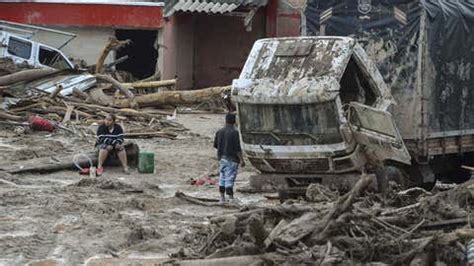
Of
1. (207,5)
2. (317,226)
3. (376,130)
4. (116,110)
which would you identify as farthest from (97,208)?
(207,5)

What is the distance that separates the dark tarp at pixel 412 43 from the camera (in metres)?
13.2

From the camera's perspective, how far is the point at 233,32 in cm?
3228

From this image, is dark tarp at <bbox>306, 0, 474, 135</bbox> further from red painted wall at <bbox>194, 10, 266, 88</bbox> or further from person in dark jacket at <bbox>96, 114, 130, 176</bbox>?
red painted wall at <bbox>194, 10, 266, 88</bbox>

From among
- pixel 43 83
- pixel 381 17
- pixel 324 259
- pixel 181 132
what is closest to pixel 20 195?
pixel 381 17

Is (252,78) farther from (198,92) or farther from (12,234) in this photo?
(198,92)

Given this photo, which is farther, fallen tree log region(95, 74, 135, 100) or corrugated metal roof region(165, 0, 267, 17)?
corrugated metal roof region(165, 0, 267, 17)

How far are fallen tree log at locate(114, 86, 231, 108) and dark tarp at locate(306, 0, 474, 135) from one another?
10.2 meters

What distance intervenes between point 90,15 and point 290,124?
60.7ft

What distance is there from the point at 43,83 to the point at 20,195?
10940 mm

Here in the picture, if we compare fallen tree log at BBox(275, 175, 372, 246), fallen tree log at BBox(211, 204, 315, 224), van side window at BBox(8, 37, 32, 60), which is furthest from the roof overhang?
fallen tree log at BBox(275, 175, 372, 246)

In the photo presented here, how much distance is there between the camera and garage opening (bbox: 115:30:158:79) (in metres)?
31.6

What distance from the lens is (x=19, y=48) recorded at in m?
24.7

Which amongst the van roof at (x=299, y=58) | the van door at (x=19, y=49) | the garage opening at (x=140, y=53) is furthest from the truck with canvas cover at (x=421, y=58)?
the garage opening at (x=140, y=53)

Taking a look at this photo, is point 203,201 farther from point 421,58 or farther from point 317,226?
point 317,226
